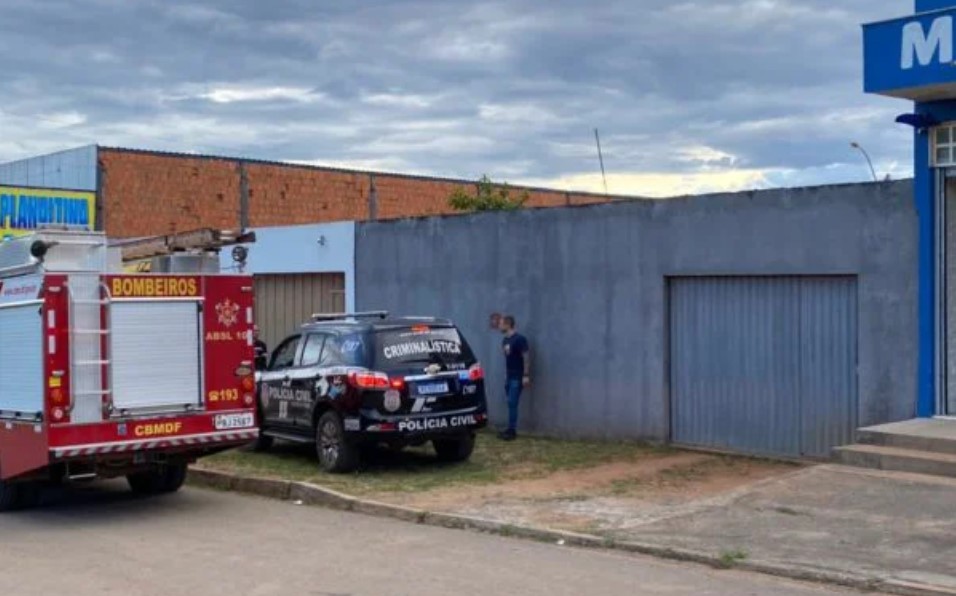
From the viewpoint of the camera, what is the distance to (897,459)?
12164 millimetres

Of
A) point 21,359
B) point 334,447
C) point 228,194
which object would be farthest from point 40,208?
point 21,359

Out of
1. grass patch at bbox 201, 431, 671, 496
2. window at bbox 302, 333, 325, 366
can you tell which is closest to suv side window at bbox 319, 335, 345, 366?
window at bbox 302, 333, 325, 366

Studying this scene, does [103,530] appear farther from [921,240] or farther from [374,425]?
[921,240]

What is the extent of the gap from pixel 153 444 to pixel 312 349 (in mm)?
3401

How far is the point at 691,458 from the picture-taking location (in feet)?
48.1

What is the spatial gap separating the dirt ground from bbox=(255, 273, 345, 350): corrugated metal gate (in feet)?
26.9

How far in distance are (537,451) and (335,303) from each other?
6.70 metres

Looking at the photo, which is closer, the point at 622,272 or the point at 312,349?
the point at 312,349

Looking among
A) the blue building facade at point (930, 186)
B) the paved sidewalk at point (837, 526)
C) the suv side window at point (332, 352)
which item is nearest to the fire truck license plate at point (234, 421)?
the suv side window at point (332, 352)

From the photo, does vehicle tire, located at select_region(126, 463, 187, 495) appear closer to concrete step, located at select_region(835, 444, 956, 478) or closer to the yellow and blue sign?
concrete step, located at select_region(835, 444, 956, 478)

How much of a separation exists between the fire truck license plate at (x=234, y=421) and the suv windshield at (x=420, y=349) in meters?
1.77

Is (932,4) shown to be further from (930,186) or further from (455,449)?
(455,449)

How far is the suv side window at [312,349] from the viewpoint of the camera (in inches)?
577

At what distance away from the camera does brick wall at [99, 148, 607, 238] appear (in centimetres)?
3438
